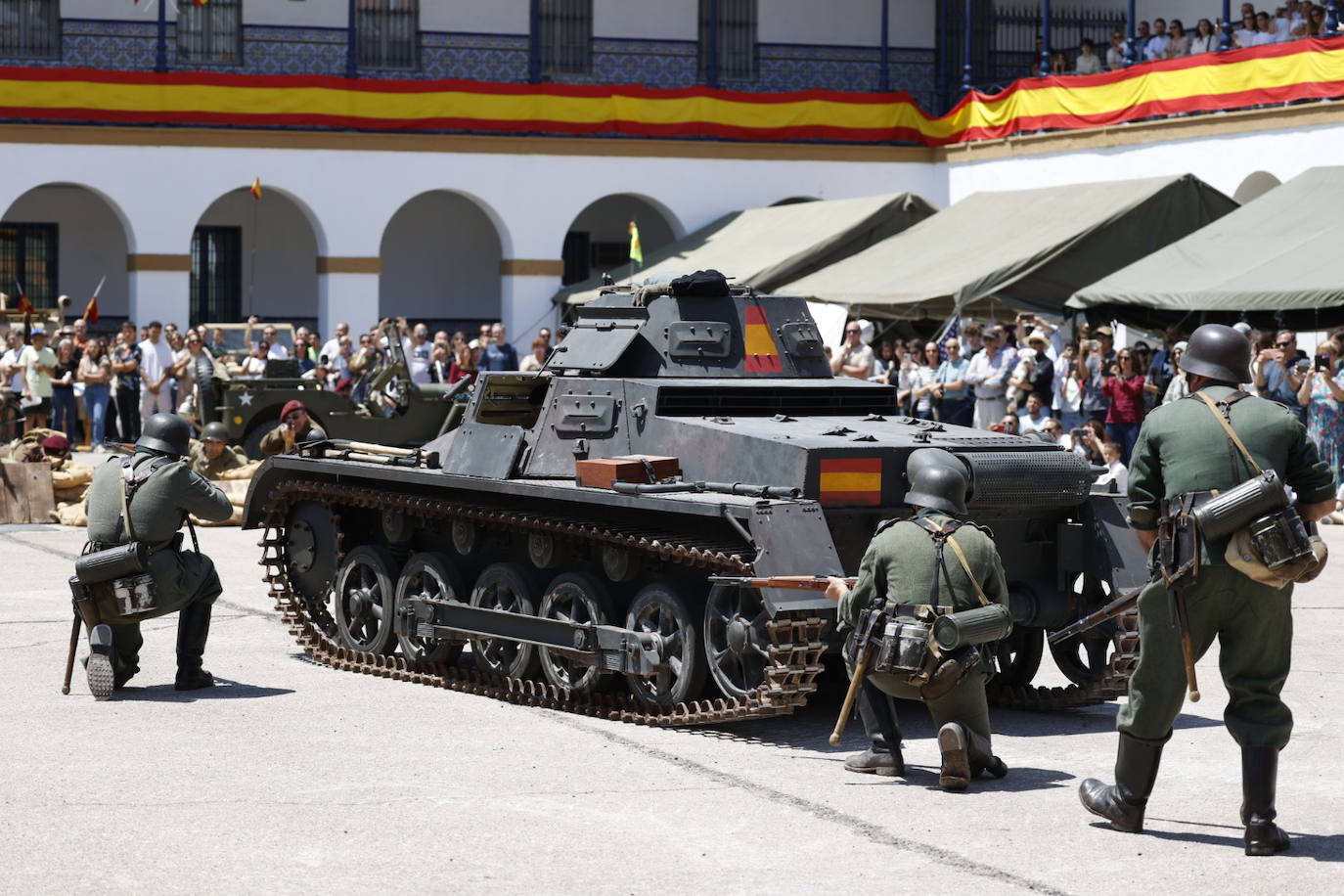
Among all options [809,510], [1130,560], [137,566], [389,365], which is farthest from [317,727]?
[389,365]

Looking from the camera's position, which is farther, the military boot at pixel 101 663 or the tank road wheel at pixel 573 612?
the military boot at pixel 101 663

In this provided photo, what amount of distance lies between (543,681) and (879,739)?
281 cm

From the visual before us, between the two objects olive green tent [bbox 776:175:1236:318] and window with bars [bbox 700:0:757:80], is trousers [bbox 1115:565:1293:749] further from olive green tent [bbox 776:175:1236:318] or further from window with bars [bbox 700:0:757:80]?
window with bars [bbox 700:0:757:80]

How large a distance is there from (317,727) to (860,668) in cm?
303

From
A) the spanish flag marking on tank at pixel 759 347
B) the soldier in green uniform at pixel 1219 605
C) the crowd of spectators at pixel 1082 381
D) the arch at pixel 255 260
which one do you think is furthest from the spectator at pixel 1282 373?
the arch at pixel 255 260

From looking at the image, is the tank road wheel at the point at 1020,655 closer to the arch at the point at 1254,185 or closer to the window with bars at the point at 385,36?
the arch at the point at 1254,185

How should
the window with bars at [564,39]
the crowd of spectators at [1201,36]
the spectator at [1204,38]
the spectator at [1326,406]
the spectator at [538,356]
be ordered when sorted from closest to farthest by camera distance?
the spectator at [1326,406] → the spectator at [538,356] → the crowd of spectators at [1201,36] → the spectator at [1204,38] → the window with bars at [564,39]

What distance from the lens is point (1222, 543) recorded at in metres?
7.99

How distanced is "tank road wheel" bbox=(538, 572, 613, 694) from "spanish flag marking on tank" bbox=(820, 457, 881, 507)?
148cm

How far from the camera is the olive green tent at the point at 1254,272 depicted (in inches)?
796

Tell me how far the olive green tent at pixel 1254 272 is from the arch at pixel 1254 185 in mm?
6488

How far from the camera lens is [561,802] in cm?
891

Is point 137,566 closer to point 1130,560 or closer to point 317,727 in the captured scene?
point 317,727

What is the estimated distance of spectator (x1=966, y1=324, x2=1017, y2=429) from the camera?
22156mm
